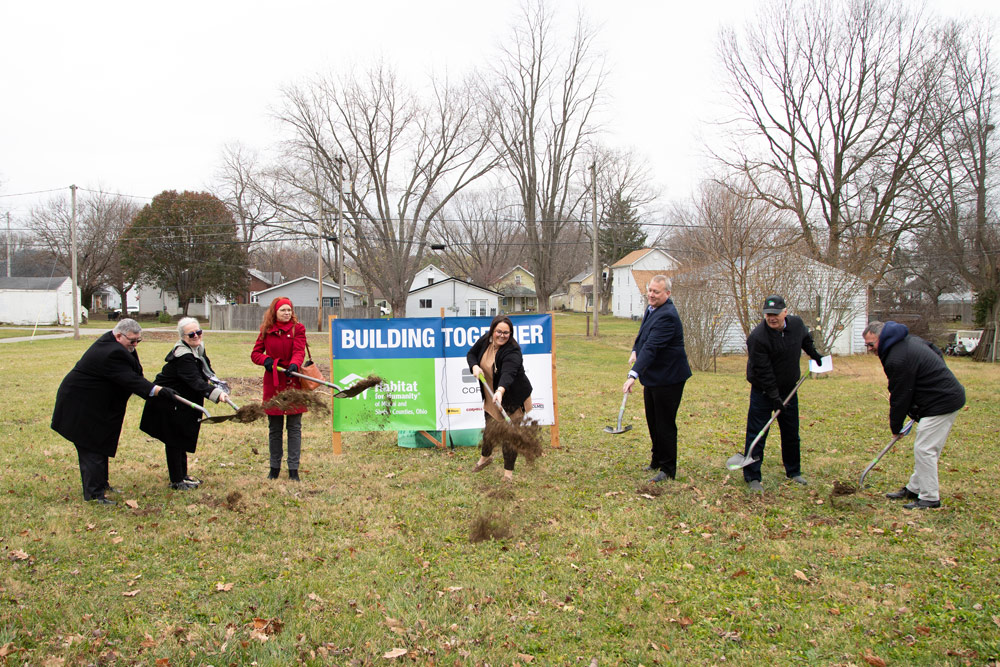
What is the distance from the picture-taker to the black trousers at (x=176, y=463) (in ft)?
21.3

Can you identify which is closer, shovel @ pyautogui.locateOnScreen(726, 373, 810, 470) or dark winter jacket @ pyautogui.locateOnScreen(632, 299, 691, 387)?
shovel @ pyautogui.locateOnScreen(726, 373, 810, 470)

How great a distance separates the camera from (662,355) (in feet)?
21.3

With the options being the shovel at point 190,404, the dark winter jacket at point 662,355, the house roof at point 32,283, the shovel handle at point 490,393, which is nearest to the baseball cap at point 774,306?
the dark winter jacket at point 662,355

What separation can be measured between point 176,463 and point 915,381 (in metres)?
7.02

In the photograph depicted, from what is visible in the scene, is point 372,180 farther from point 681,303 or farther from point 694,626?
point 694,626

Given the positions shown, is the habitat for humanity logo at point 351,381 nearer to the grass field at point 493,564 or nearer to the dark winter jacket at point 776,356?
the grass field at point 493,564

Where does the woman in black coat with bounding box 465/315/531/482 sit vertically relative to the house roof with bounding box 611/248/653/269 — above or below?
below

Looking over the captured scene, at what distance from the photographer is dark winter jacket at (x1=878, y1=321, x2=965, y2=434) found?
5727mm

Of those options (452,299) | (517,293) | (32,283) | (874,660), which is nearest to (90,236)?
(32,283)

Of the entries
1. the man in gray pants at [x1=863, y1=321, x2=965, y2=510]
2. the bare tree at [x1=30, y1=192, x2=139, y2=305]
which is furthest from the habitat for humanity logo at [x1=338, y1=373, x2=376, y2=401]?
the bare tree at [x1=30, y1=192, x2=139, y2=305]

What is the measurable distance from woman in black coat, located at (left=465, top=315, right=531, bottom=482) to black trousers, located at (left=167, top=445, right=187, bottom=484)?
9.97 ft

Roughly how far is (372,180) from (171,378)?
4112cm

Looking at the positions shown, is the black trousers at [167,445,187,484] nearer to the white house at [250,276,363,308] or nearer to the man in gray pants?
the man in gray pants

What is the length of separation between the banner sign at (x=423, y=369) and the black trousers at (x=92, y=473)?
2847 mm
